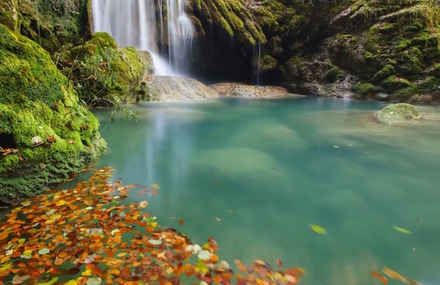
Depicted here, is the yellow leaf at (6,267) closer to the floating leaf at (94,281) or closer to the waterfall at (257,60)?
the floating leaf at (94,281)

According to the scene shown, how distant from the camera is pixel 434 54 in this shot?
15516 mm

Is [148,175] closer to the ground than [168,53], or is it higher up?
closer to the ground

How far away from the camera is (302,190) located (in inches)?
159

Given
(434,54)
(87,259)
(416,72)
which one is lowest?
(87,259)

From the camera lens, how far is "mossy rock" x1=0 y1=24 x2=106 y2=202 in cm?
331

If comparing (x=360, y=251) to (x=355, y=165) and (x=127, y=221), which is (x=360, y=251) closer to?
(x=127, y=221)

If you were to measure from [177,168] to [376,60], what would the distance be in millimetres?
16794

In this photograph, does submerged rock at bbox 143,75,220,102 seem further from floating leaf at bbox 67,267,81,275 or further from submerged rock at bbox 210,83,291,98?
floating leaf at bbox 67,267,81,275

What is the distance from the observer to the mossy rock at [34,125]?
331cm

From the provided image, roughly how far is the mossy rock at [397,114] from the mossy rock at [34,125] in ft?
29.1

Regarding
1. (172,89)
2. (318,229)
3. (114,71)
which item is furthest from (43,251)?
(172,89)

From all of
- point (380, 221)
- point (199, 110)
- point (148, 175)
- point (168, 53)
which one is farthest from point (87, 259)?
point (168, 53)

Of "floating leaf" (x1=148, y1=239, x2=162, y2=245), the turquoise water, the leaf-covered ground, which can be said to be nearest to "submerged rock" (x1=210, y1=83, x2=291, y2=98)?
the turquoise water

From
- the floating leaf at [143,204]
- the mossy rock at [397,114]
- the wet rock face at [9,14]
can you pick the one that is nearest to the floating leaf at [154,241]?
the floating leaf at [143,204]
